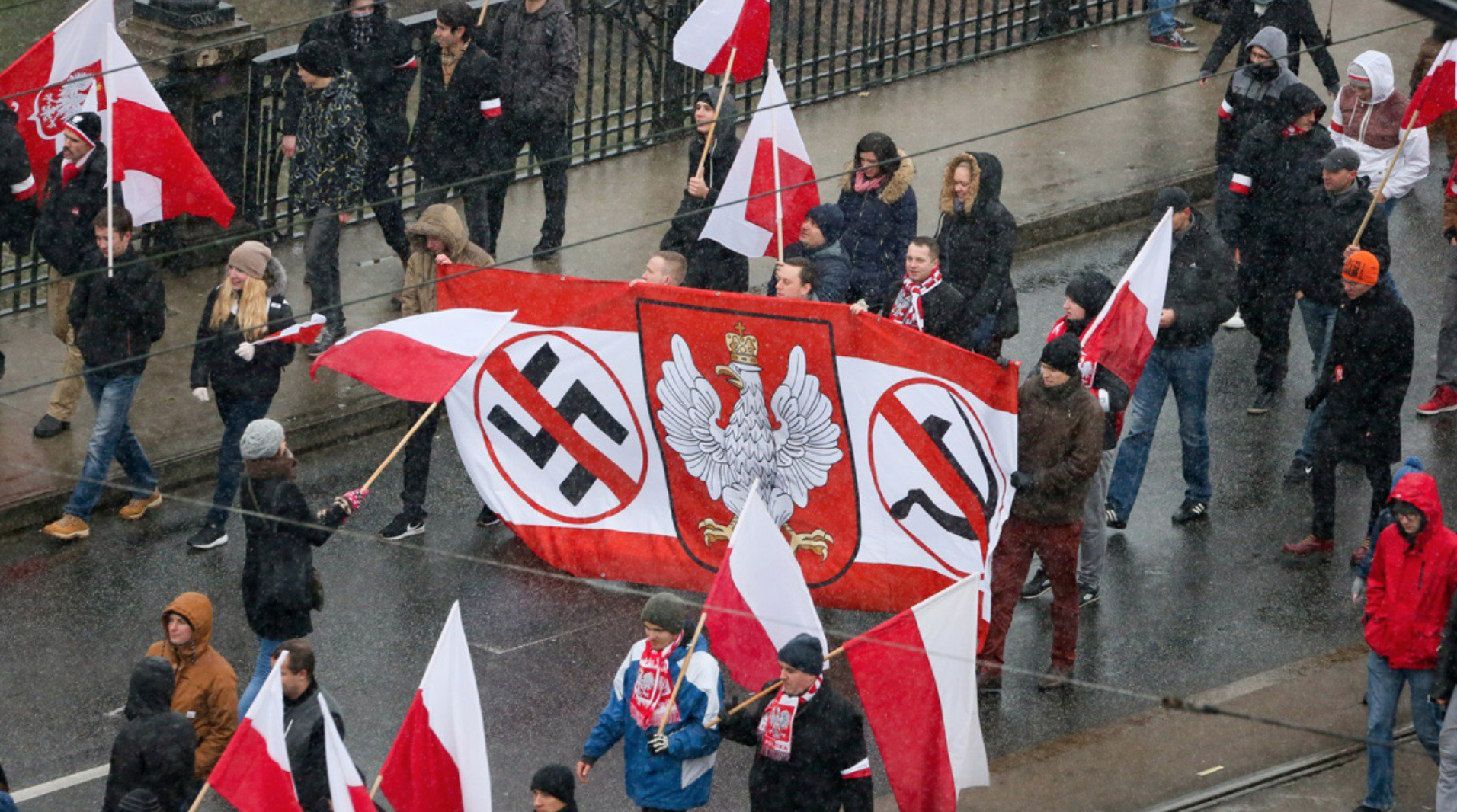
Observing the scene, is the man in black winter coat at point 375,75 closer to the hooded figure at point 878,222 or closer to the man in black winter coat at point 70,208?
the man in black winter coat at point 70,208

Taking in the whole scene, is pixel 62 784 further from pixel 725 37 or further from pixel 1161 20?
pixel 1161 20

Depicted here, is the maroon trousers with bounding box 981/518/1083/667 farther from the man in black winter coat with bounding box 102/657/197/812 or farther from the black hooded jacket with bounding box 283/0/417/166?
the black hooded jacket with bounding box 283/0/417/166

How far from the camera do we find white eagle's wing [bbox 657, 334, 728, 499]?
10578 mm

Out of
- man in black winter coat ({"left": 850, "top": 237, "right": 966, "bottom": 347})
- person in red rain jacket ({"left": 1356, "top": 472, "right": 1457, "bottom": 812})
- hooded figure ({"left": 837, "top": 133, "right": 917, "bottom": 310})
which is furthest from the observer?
hooded figure ({"left": 837, "top": 133, "right": 917, "bottom": 310})

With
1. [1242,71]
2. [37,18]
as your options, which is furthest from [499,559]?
[37,18]

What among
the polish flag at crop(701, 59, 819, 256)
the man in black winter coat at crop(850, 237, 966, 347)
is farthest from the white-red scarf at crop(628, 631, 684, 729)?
the polish flag at crop(701, 59, 819, 256)

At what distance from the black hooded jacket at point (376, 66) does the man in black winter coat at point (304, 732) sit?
18.0ft

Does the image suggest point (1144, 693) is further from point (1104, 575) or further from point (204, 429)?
point (204, 429)

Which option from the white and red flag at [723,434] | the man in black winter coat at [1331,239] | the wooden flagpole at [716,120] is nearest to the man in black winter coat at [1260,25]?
the man in black winter coat at [1331,239]

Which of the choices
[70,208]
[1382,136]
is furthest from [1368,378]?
[70,208]

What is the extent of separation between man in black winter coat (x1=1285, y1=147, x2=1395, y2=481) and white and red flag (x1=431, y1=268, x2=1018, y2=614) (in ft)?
9.01

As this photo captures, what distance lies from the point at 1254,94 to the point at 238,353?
6269 mm

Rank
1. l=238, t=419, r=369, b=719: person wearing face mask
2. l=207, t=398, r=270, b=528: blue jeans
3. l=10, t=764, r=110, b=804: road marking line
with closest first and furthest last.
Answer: l=10, t=764, r=110, b=804: road marking line
l=238, t=419, r=369, b=719: person wearing face mask
l=207, t=398, r=270, b=528: blue jeans

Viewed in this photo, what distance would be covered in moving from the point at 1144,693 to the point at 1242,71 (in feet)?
16.0
